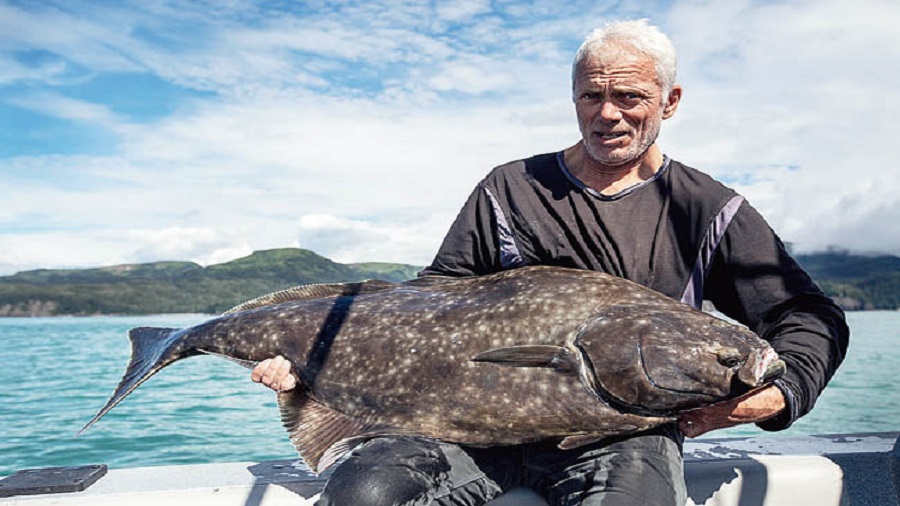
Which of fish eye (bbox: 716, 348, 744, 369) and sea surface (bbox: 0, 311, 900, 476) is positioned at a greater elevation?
fish eye (bbox: 716, 348, 744, 369)

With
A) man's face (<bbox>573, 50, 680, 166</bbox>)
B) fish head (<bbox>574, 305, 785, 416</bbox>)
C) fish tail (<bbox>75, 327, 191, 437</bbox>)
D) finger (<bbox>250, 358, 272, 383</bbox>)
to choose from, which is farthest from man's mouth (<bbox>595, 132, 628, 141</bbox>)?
fish tail (<bbox>75, 327, 191, 437</bbox>)

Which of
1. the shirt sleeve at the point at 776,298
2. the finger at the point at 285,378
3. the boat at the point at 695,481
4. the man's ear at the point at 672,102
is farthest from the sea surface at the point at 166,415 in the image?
the finger at the point at 285,378

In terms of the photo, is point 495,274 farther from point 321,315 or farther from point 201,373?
point 201,373

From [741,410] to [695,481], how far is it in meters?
0.86

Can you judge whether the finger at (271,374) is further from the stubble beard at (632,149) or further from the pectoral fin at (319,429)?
the stubble beard at (632,149)

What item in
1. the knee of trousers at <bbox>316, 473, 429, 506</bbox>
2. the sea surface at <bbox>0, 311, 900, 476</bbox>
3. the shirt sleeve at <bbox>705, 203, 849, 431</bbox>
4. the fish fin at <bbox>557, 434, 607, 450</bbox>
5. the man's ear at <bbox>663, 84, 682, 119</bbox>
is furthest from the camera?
the sea surface at <bbox>0, 311, 900, 476</bbox>

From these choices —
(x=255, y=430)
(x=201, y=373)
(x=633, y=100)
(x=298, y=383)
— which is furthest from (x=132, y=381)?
(x=201, y=373)

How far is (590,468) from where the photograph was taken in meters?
2.87

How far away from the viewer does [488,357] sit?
2.96m

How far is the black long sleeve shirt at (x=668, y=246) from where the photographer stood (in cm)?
319

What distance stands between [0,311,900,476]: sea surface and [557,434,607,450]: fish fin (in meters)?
1.94

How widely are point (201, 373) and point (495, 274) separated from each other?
27475 millimetres

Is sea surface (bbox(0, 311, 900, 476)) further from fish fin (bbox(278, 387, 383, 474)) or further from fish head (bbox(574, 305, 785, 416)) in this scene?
fish fin (bbox(278, 387, 383, 474))

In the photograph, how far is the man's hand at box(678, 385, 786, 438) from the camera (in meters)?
2.79
